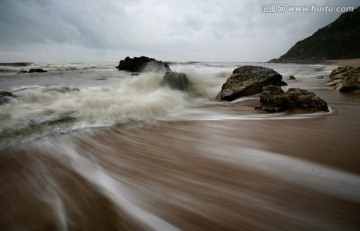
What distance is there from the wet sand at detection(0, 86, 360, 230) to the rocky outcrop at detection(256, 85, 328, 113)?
120cm

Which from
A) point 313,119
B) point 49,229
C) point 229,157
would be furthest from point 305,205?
point 313,119

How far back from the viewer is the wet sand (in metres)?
1.50

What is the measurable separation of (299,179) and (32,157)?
110 inches

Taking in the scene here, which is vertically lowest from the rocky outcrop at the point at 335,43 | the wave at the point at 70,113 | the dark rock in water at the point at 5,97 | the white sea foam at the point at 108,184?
the white sea foam at the point at 108,184

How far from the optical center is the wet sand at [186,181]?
4.93 feet

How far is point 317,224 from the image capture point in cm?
142

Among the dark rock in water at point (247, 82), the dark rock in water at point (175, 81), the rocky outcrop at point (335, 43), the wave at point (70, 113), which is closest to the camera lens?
the wave at point (70, 113)

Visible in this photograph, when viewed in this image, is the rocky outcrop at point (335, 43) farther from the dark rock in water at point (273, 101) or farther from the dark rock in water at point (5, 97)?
the dark rock in water at point (5, 97)

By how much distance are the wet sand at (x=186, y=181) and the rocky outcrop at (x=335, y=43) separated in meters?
75.9

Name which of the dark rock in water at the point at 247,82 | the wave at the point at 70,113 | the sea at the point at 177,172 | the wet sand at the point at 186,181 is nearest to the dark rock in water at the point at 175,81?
the dark rock in water at the point at 247,82

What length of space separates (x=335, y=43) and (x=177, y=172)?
95.6m

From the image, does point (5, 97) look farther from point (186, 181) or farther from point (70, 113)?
point (186, 181)

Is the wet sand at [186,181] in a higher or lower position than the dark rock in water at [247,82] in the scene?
lower

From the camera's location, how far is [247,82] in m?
6.64
